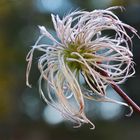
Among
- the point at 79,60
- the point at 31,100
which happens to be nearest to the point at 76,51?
the point at 79,60

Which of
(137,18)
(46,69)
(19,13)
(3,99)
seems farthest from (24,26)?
(46,69)

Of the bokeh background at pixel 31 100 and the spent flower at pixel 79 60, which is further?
the bokeh background at pixel 31 100

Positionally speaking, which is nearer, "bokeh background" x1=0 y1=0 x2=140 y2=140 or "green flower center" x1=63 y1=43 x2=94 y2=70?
"green flower center" x1=63 y1=43 x2=94 y2=70

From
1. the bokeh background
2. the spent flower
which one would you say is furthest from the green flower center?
the bokeh background

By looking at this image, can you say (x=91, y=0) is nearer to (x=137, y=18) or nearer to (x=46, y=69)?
(x=137, y=18)

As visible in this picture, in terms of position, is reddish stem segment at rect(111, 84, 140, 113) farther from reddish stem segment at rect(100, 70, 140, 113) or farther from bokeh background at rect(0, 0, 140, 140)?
bokeh background at rect(0, 0, 140, 140)

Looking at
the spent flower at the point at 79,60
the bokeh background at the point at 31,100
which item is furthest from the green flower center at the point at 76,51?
the bokeh background at the point at 31,100

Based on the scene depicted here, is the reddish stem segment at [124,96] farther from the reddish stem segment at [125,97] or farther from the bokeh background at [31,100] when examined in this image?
the bokeh background at [31,100]
